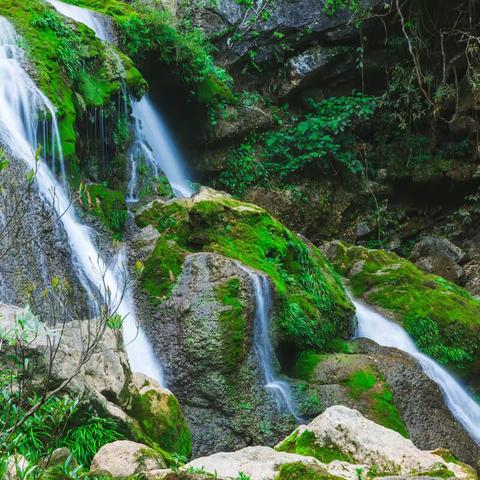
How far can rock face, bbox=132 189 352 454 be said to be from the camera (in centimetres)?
671

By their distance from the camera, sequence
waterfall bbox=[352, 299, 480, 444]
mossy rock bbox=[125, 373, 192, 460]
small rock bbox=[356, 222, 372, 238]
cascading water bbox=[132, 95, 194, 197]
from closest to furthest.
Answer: mossy rock bbox=[125, 373, 192, 460] → waterfall bbox=[352, 299, 480, 444] → cascading water bbox=[132, 95, 194, 197] → small rock bbox=[356, 222, 372, 238]

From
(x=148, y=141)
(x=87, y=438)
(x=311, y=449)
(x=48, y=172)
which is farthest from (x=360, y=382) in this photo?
(x=148, y=141)

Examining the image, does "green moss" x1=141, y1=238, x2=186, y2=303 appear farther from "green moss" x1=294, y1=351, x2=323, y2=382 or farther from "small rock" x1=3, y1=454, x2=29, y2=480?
"small rock" x1=3, y1=454, x2=29, y2=480

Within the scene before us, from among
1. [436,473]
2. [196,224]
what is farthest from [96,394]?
[196,224]

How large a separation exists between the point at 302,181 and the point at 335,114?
1.85 m

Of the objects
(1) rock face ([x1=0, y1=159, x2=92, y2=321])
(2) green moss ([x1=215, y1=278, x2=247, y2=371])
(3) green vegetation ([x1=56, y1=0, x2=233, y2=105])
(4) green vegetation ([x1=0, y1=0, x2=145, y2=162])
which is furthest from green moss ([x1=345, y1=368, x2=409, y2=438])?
(3) green vegetation ([x1=56, y1=0, x2=233, y2=105])

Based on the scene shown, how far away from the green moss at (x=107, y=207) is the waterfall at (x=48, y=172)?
452mm

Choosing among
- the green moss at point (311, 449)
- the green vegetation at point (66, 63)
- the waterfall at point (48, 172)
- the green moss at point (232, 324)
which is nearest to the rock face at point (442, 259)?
the green vegetation at point (66, 63)

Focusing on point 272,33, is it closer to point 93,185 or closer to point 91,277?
point 93,185

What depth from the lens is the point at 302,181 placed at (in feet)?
49.0

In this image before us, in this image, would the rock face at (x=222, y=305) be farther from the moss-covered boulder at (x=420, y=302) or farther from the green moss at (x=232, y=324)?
the moss-covered boulder at (x=420, y=302)

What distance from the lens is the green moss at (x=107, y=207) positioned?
318 inches

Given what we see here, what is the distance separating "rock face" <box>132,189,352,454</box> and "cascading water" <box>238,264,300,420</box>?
0.30ft

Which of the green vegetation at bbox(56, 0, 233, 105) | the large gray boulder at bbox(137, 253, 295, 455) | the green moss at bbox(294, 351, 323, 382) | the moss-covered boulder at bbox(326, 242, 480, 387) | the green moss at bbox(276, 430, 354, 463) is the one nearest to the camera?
the green moss at bbox(276, 430, 354, 463)
